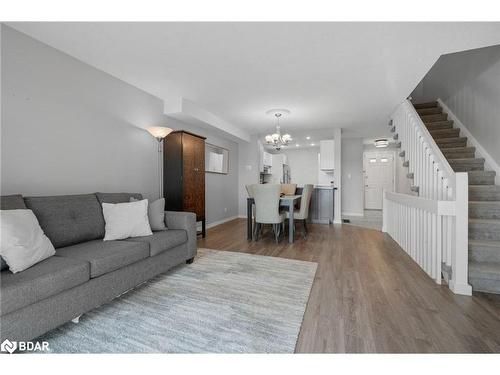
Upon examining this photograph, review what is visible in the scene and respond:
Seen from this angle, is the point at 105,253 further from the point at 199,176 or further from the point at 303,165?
the point at 303,165

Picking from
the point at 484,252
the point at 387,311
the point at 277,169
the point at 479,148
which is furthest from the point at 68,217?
the point at 277,169

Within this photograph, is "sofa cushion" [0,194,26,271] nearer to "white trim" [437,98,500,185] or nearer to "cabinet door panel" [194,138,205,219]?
"cabinet door panel" [194,138,205,219]

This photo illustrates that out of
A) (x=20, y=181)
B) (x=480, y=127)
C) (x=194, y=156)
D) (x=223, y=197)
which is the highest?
(x=480, y=127)

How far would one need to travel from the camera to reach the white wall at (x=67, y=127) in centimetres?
193

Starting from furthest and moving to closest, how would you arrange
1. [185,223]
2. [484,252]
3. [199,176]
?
[199,176]
[185,223]
[484,252]

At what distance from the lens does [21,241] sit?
1395mm

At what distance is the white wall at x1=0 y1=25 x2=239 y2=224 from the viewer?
6.34 ft

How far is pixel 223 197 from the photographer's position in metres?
5.50

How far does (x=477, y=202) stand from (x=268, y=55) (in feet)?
9.37

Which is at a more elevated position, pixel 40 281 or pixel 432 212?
pixel 432 212

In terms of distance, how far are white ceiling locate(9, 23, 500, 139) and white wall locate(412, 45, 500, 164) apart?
919 millimetres
